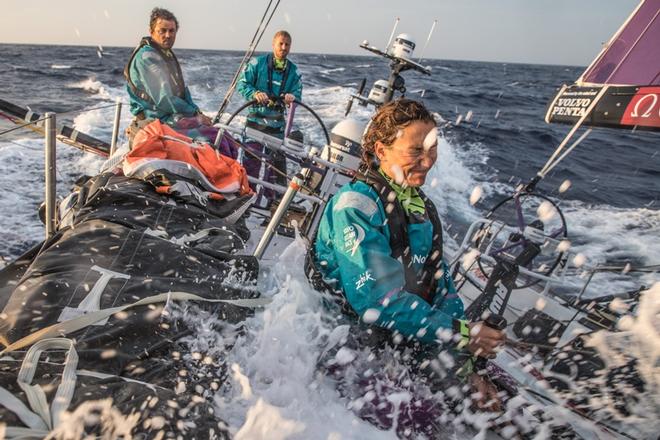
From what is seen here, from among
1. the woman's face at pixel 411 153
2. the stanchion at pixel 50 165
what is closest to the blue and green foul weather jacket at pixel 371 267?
the woman's face at pixel 411 153

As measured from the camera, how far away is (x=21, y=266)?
213 centimetres

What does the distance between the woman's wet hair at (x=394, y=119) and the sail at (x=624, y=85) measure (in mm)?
1290

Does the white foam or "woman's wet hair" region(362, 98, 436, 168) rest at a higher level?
"woman's wet hair" region(362, 98, 436, 168)

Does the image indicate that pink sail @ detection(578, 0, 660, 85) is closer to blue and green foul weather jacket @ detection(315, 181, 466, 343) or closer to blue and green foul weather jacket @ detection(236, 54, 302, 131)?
blue and green foul weather jacket @ detection(315, 181, 466, 343)

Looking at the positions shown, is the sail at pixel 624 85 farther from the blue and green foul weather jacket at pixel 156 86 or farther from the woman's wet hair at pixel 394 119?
the blue and green foul weather jacket at pixel 156 86

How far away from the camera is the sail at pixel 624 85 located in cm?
233

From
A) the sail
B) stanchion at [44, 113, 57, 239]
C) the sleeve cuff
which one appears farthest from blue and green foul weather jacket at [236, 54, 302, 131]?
the sleeve cuff

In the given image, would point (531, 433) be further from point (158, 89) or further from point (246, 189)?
point (158, 89)

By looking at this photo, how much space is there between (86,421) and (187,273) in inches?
38.9

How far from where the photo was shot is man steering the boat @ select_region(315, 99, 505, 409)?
1.74 m

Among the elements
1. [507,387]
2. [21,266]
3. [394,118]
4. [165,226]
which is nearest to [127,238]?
[165,226]

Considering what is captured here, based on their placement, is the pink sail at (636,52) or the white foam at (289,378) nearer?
the white foam at (289,378)

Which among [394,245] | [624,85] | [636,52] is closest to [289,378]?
[394,245]

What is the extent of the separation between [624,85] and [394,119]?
1773mm
